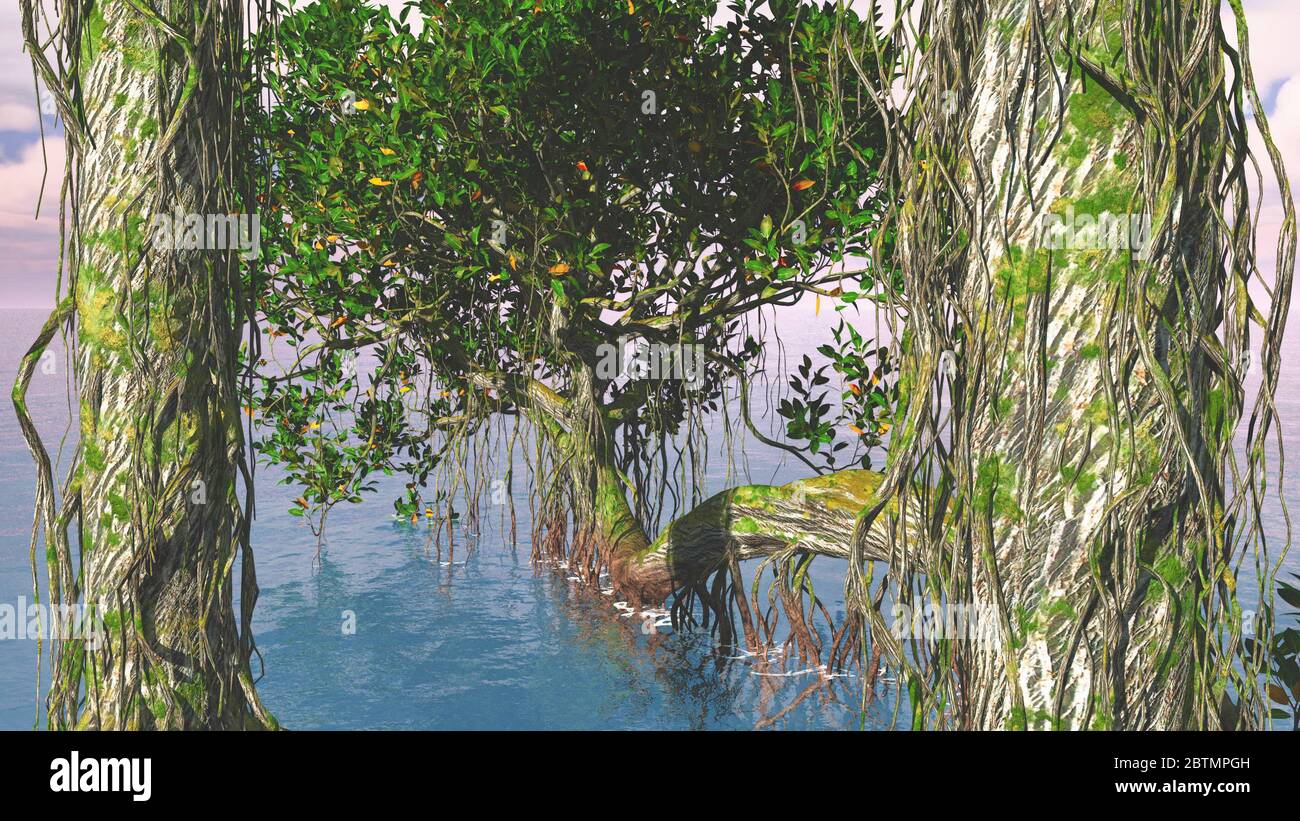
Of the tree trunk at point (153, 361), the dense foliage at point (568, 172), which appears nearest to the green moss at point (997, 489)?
the tree trunk at point (153, 361)

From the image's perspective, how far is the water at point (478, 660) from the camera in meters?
Answer: 10.6

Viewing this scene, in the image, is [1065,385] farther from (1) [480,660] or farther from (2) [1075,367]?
(1) [480,660]

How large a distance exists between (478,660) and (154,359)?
8687 mm

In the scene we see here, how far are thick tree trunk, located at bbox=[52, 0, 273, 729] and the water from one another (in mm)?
5109

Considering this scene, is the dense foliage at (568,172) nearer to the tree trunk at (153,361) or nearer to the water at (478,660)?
the water at (478,660)

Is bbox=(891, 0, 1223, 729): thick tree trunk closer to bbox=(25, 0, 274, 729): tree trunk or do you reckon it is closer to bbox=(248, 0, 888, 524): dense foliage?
bbox=(25, 0, 274, 729): tree trunk

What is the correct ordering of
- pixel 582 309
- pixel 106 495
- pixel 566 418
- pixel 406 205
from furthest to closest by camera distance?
pixel 566 418, pixel 582 309, pixel 406 205, pixel 106 495

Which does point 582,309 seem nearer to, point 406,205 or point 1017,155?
point 406,205

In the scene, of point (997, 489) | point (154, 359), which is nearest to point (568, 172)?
point (154, 359)

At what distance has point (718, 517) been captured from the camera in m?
10.1

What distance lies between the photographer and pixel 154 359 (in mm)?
4676

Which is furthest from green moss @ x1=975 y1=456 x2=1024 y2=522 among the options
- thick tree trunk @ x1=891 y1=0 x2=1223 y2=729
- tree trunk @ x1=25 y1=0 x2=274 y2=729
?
tree trunk @ x1=25 y1=0 x2=274 y2=729

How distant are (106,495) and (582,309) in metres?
7.14
